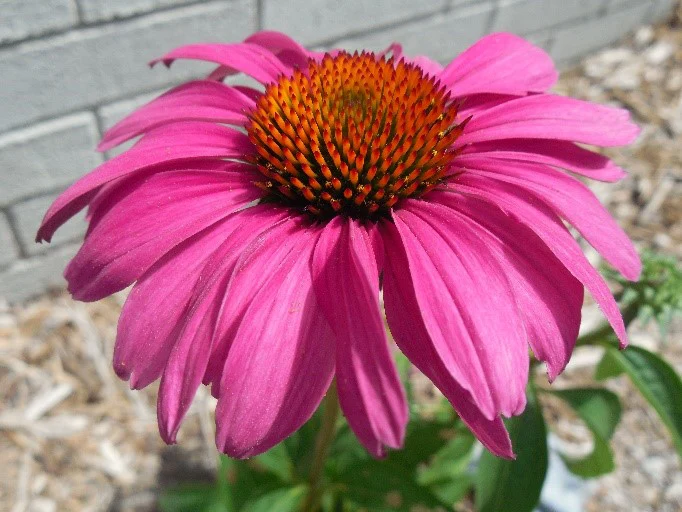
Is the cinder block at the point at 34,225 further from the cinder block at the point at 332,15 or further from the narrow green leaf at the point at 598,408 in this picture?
the narrow green leaf at the point at 598,408

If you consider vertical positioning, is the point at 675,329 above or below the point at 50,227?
below

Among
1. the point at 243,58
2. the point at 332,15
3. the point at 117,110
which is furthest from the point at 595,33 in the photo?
the point at 243,58

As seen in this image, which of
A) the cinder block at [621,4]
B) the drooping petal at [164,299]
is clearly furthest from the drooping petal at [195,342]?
the cinder block at [621,4]

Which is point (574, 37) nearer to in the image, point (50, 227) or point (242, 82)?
point (242, 82)

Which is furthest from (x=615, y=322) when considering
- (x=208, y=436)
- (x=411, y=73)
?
(x=208, y=436)

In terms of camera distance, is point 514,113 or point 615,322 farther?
point 514,113

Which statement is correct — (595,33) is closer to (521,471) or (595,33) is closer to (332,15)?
(332,15)

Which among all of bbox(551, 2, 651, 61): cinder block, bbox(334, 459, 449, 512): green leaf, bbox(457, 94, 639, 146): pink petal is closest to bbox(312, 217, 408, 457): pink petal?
bbox(457, 94, 639, 146): pink petal

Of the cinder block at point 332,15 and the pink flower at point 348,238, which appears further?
the cinder block at point 332,15
